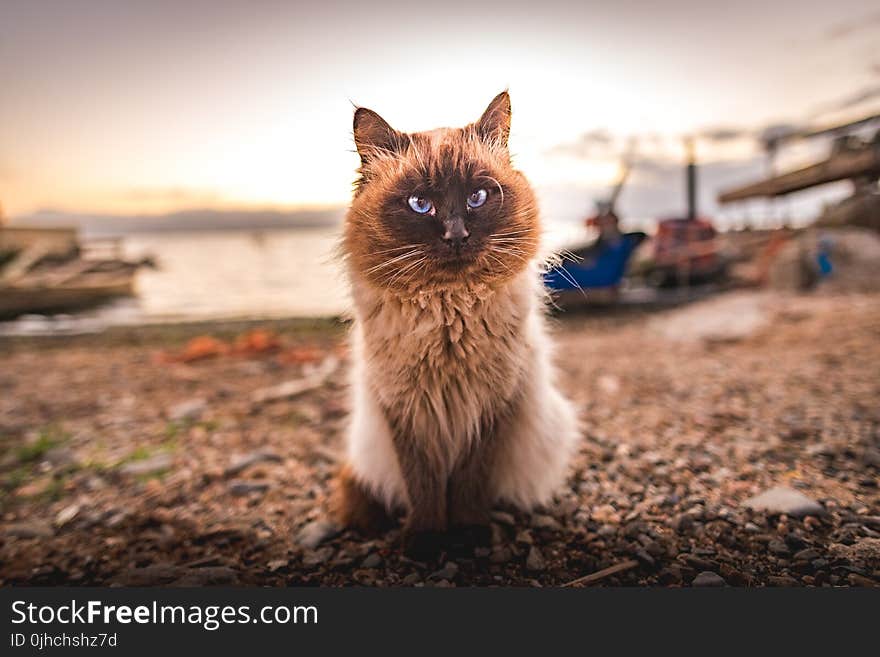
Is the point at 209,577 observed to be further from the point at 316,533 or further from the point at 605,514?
the point at 605,514

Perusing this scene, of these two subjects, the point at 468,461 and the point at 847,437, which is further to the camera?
the point at 847,437

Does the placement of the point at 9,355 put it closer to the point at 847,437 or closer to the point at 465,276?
the point at 465,276

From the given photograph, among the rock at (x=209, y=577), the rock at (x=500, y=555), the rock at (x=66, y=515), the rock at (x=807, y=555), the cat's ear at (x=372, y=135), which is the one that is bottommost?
the rock at (x=66, y=515)

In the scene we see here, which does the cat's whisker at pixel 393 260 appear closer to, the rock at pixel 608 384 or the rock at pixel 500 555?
the rock at pixel 500 555

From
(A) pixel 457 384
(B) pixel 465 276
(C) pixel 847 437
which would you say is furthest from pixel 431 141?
(C) pixel 847 437

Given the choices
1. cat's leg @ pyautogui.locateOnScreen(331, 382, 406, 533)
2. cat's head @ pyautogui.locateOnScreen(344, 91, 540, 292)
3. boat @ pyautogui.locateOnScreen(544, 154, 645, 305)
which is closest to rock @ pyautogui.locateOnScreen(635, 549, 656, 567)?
cat's leg @ pyautogui.locateOnScreen(331, 382, 406, 533)

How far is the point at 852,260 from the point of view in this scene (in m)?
5.07

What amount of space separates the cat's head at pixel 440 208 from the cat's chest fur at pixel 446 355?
0.08 meters

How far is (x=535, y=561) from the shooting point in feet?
4.90

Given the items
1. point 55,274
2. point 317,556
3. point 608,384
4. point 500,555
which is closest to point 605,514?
point 500,555

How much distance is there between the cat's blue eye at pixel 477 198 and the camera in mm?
1311

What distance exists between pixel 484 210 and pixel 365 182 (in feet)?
1.32

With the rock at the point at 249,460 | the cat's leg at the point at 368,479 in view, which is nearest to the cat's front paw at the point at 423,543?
the cat's leg at the point at 368,479

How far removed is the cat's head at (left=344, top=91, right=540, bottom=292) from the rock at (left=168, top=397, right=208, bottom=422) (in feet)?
7.25
